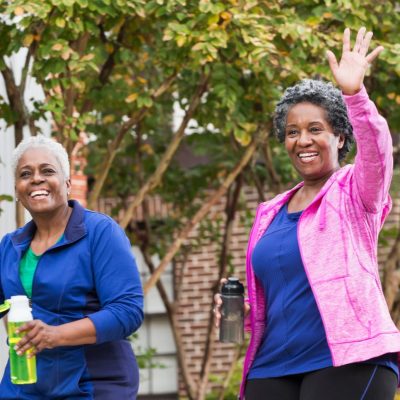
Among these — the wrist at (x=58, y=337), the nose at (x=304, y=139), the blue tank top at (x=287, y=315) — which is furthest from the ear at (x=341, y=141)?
the wrist at (x=58, y=337)

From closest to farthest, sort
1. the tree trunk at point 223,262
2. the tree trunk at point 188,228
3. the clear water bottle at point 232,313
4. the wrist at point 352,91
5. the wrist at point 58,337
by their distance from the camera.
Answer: the wrist at point 352,91, the wrist at point 58,337, the clear water bottle at point 232,313, the tree trunk at point 188,228, the tree trunk at point 223,262

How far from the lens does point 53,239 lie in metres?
4.25

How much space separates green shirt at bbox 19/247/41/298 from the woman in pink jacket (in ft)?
2.36

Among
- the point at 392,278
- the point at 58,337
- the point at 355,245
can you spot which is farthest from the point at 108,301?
the point at 392,278

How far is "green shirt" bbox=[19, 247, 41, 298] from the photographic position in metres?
4.13

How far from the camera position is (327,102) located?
413 centimetres

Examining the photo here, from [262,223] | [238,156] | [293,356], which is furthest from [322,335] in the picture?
[238,156]

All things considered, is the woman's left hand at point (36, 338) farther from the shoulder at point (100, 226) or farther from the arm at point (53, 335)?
the shoulder at point (100, 226)

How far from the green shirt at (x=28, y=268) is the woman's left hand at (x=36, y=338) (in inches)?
12.3

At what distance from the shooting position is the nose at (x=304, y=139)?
13.4 feet

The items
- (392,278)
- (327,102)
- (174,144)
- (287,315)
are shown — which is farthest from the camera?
(392,278)

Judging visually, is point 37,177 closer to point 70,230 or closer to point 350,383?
point 70,230

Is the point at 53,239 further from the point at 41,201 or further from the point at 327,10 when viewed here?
the point at 327,10

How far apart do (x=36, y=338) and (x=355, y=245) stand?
1.16 metres
